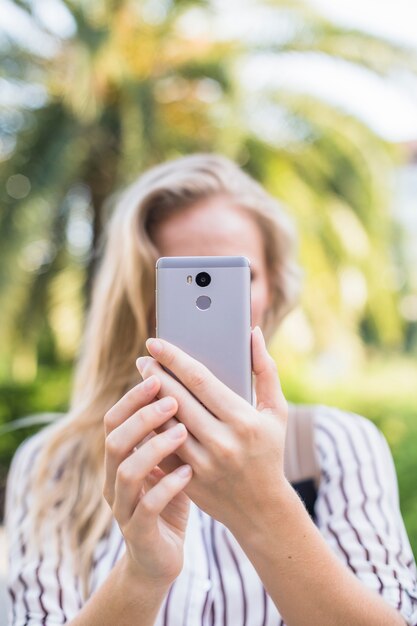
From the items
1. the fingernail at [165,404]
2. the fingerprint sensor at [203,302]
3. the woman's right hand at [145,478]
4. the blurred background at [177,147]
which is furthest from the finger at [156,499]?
the blurred background at [177,147]

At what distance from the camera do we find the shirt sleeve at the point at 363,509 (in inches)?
59.3

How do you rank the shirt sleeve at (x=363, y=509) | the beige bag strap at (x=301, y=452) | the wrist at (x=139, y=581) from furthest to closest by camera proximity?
the beige bag strap at (x=301, y=452)
the shirt sleeve at (x=363, y=509)
the wrist at (x=139, y=581)

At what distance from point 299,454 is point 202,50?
6.44 metres

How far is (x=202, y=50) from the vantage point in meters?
7.46

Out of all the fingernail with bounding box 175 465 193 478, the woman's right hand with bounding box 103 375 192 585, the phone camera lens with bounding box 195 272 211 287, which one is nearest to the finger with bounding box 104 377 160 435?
the woman's right hand with bounding box 103 375 192 585

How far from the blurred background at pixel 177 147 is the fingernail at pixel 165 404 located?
481 cm

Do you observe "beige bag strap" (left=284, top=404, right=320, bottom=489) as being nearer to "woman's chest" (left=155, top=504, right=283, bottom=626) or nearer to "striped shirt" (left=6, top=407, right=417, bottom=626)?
"striped shirt" (left=6, top=407, right=417, bottom=626)

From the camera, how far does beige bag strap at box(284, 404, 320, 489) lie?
1.71 meters

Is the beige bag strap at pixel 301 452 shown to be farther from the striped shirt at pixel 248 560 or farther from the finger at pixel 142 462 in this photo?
the finger at pixel 142 462

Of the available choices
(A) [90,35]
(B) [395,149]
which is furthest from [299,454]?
(B) [395,149]

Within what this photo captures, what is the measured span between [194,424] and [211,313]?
0.78 feet

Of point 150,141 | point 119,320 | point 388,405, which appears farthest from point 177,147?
point 119,320

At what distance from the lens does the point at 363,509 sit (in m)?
1.61

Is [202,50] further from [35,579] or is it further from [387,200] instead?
[35,579]
